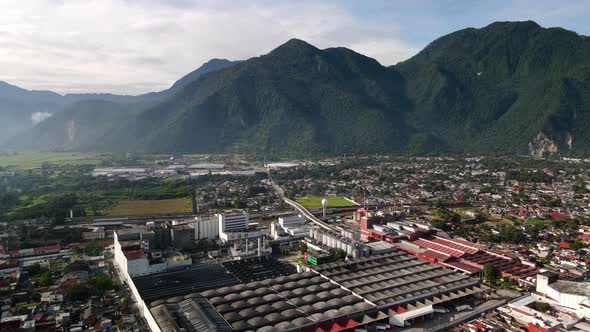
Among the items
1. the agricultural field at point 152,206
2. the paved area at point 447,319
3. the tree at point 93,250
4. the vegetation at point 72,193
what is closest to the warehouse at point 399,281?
the paved area at point 447,319

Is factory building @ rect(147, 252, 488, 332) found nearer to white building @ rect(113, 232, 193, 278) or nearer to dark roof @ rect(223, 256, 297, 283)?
dark roof @ rect(223, 256, 297, 283)

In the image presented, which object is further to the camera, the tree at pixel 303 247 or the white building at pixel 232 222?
the white building at pixel 232 222

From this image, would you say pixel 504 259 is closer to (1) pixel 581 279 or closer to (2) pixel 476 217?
(1) pixel 581 279

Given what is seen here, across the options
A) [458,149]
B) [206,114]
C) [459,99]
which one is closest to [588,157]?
[458,149]

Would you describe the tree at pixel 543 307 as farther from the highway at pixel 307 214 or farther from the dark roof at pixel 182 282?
the highway at pixel 307 214

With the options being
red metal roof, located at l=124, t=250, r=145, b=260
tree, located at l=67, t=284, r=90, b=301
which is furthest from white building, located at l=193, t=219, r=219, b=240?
tree, located at l=67, t=284, r=90, b=301
